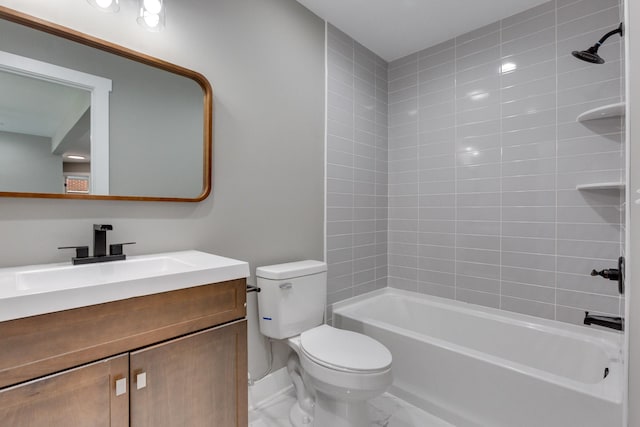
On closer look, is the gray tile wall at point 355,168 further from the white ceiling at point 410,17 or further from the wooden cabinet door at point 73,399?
the wooden cabinet door at point 73,399

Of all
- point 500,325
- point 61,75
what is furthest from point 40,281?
point 500,325

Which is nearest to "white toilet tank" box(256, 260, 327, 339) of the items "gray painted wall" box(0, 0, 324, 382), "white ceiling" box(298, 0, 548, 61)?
"gray painted wall" box(0, 0, 324, 382)

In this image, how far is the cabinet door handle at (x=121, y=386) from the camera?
925mm

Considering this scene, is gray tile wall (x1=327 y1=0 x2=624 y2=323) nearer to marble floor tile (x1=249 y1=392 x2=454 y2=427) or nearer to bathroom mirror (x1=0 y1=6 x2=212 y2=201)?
marble floor tile (x1=249 y1=392 x2=454 y2=427)

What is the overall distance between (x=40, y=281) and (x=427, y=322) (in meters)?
2.38

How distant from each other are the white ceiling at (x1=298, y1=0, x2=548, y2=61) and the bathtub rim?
2042 mm

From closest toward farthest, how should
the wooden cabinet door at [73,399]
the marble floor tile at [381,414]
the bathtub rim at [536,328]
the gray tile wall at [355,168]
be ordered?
1. the wooden cabinet door at [73,399]
2. the bathtub rim at [536,328]
3. the marble floor tile at [381,414]
4. the gray tile wall at [355,168]

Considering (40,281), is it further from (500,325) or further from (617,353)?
(617,353)

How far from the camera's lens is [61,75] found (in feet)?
4.03

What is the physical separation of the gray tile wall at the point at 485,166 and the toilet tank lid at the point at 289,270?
0.40 metres

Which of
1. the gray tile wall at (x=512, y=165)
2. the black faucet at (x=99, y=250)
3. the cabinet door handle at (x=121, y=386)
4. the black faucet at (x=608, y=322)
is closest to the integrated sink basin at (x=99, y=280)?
the black faucet at (x=99, y=250)

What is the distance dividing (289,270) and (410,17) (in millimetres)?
1909

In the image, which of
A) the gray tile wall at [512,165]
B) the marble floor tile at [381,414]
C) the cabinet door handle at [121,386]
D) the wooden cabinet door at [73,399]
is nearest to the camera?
the wooden cabinet door at [73,399]

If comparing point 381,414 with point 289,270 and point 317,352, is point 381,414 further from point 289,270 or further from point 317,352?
point 289,270
